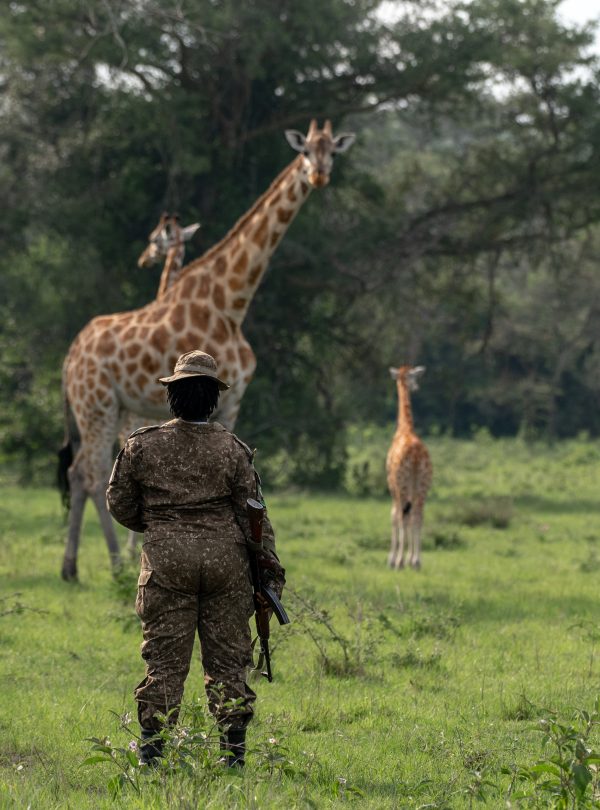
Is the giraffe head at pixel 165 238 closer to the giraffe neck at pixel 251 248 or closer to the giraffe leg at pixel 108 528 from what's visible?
the giraffe neck at pixel 251 248

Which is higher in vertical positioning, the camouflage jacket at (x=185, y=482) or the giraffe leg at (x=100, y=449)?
the camouflage jacket at (x=185, y=482)

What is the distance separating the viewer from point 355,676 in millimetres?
7844

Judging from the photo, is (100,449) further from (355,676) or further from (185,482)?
(185,482)

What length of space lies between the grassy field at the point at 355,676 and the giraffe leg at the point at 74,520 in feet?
0.77

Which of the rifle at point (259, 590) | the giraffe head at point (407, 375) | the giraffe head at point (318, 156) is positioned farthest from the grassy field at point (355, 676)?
the giraffe head at point (318, 156)

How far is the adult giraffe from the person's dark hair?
5692 millimetres

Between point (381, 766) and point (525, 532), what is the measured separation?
1100 centimetres

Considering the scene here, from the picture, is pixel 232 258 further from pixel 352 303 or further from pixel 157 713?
pixel 352 303

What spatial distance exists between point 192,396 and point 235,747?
1.50m

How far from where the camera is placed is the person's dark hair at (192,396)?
5504 millimetres

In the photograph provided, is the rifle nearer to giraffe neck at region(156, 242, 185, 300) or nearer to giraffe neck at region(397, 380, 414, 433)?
giraffe neck at region(397, 380, 414, 433)

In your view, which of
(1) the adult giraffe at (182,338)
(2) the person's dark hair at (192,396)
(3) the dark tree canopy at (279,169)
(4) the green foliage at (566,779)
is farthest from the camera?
(3) the dark tree canopy at (279,169)

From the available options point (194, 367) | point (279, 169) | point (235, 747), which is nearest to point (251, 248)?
point (194, 367)

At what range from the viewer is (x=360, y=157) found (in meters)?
23.9
